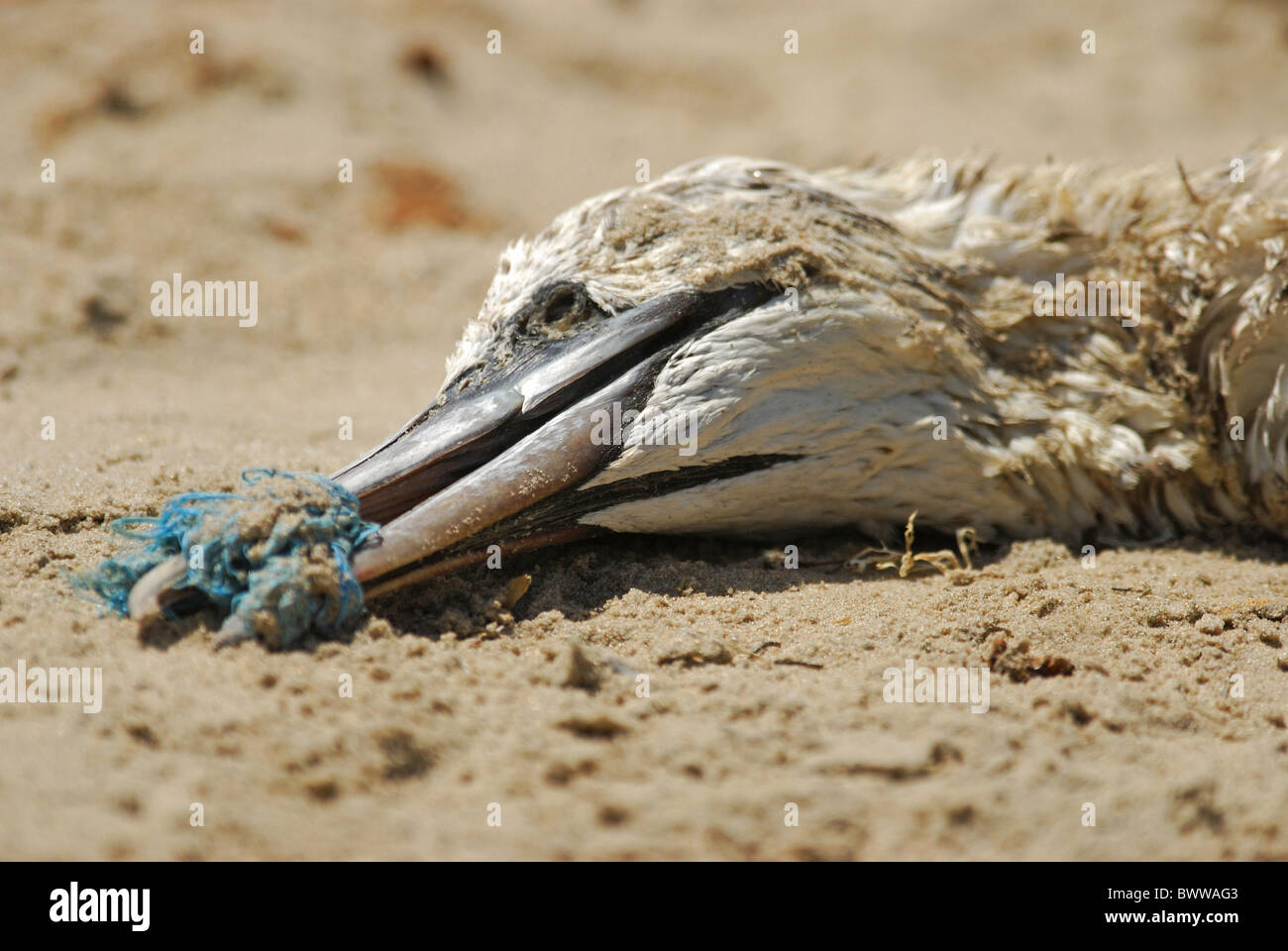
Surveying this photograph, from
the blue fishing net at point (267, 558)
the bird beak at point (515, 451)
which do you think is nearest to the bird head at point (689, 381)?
the bird beak at point (515, 451)

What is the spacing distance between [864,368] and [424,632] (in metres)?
1.62

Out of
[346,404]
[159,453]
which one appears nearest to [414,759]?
[159,453]

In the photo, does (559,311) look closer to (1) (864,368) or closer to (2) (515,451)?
(2) (515,451)

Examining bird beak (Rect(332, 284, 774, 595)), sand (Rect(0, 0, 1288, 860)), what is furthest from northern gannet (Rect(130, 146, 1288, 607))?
sand (Rect(0, 0, 1288, 860))

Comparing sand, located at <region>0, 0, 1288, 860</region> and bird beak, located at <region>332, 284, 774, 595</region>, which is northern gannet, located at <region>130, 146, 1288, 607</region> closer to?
bird beak, located at <region>332, 284, 774, 595</region>

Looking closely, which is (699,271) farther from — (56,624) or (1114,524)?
(56,624)

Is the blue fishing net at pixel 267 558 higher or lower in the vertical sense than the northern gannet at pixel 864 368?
lower

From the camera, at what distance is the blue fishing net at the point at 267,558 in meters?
2.58

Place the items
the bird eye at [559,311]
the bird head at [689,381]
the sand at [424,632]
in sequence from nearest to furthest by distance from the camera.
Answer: the sand at [424,632] < the bird head at [689,381] < the bird eye at [559,311]

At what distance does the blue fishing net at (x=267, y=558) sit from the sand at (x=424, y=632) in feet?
0.30

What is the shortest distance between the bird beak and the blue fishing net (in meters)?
0.09

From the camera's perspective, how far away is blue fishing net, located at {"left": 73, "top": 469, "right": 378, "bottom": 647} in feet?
8.46

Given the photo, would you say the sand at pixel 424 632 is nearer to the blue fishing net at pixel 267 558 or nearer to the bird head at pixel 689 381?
the blue fishing net at pixel 267 558

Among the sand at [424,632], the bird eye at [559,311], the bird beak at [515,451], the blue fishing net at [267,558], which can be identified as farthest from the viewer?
the bird eye at [559,311]
